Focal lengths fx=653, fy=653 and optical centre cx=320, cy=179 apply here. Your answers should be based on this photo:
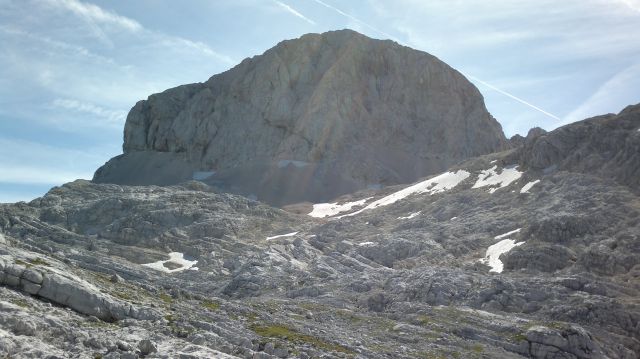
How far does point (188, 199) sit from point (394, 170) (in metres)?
60.8

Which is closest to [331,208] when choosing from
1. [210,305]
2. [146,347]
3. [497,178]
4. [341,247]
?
[497,178]

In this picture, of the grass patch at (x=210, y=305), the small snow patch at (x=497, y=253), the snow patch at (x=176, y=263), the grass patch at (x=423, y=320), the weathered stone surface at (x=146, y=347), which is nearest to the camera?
the weathered stone surface at (x=146, y=347)

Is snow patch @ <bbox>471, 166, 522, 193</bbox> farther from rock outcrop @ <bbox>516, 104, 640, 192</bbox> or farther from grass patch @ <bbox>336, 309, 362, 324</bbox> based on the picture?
grass patch @ <bbox>336, 309, 362, 324</bbox>

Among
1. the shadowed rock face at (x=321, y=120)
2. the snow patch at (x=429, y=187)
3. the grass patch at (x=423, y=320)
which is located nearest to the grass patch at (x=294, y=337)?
the grass patch at (x=423, y=320)

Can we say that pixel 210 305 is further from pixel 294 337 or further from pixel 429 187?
pixel 429 187

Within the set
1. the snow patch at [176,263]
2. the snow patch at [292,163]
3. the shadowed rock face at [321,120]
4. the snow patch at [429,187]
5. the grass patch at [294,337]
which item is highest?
the shadowed rock face at [321,120]

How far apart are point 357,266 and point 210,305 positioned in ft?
130

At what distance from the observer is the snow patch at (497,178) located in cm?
11650

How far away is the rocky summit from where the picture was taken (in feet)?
130

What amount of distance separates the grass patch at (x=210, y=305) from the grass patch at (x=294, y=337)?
4.37 m

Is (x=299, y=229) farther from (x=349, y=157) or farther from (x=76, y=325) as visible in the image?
(x=76, y=325)

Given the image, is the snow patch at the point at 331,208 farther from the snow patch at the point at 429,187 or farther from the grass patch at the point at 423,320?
the grass patch at the point at 423,320

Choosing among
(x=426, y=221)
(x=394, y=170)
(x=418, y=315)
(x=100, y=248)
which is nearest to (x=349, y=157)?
(x=394, y=170)

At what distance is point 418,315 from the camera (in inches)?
2554
